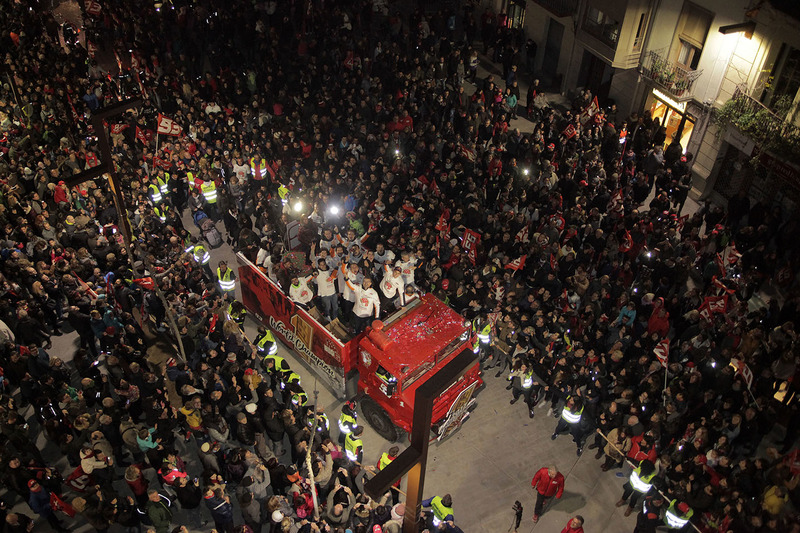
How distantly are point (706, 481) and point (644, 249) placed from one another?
6.68 m

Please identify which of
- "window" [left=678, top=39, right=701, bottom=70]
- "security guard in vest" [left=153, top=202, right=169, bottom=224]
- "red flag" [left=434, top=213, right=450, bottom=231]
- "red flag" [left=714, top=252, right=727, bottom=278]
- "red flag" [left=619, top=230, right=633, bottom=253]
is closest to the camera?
"red flag" [left=714, top=252, right=727, bottom=278]

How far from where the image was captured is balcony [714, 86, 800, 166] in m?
19.2

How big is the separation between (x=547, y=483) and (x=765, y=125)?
13.6 m

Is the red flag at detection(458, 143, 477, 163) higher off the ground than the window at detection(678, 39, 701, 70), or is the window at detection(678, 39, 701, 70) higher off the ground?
the window at detection(678, 39, 701, 70)

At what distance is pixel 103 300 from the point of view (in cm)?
1631

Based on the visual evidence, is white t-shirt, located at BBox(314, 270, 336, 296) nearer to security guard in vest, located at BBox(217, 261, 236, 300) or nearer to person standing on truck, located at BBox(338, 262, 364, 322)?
person standing on truck, located at BBox(338, 262, 364, 322)

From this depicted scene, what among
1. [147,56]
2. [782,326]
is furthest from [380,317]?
[147,56]

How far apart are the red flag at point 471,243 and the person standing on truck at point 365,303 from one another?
3233 mm

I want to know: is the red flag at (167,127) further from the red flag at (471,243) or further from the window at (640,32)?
the window at (640,32)

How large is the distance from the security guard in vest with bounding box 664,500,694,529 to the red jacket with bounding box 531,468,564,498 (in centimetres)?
201

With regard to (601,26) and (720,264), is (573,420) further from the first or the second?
(601,26)

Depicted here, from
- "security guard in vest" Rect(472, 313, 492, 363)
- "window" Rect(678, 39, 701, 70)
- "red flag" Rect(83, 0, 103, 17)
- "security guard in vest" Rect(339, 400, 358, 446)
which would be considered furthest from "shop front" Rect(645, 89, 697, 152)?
"red flag" Rect(83, 0, 103, 17)

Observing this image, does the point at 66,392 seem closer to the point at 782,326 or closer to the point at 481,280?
the point at 481,280

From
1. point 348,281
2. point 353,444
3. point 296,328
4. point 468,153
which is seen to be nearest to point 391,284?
point 348,281
